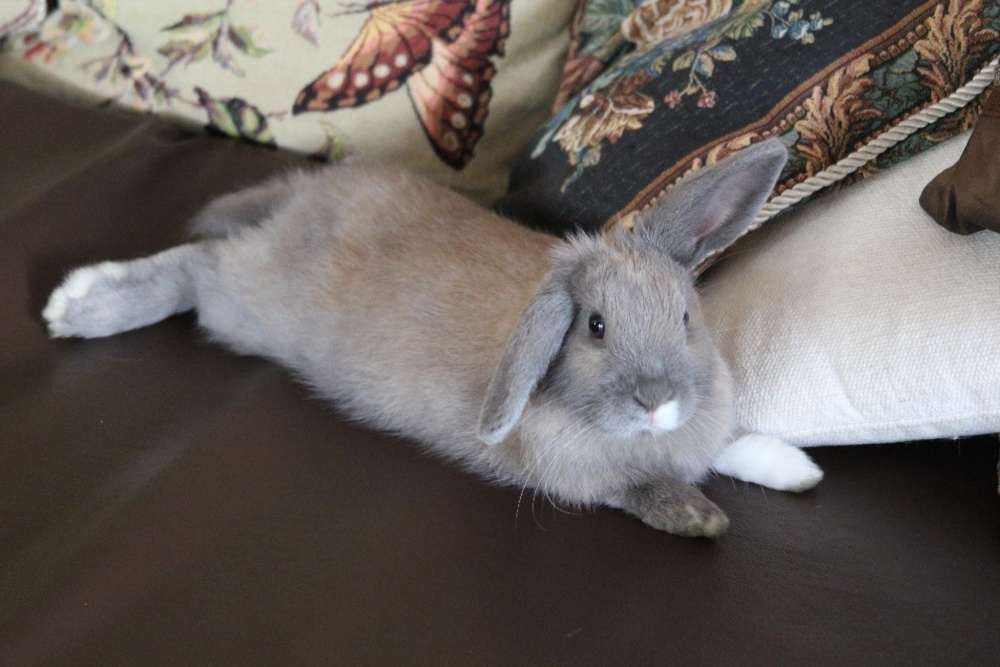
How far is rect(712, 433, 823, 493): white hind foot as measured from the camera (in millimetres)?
982

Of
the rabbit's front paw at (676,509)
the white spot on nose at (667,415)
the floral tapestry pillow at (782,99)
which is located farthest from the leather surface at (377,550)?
the floral tapestry pillow at (782,99)

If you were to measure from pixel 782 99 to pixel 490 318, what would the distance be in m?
0.44

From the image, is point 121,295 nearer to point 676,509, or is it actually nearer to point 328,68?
point 328,68

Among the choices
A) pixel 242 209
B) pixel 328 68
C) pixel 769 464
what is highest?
pixel 328 68

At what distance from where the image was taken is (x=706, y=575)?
0.86 metres

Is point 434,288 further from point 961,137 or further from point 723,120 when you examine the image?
point 961,137

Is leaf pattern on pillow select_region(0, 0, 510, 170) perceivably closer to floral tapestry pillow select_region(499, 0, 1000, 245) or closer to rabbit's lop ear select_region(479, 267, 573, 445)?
floral tapestry pillow select_region(499, 0, 1000, 245)

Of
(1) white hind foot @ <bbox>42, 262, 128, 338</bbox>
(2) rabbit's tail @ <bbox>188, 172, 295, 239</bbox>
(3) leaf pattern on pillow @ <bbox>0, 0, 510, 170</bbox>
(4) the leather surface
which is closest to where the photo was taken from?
(4) the leather surface

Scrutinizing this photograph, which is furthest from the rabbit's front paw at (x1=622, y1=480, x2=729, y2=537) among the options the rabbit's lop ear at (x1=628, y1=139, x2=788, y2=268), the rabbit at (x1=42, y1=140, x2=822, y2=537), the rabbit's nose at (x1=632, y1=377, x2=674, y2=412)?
the rabbit's lop ear at (x1=628, y1=139, x2=788, y2=268)

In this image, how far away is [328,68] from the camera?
151cm

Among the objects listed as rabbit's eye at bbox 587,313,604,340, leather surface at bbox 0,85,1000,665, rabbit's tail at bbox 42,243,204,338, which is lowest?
leather surface at bbox 0,85,1000,665

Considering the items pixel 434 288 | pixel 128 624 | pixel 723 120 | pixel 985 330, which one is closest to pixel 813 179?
pixel 723 120

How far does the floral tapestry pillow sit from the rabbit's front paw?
0.37 m

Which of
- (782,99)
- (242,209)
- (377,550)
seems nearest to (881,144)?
(782,99)
